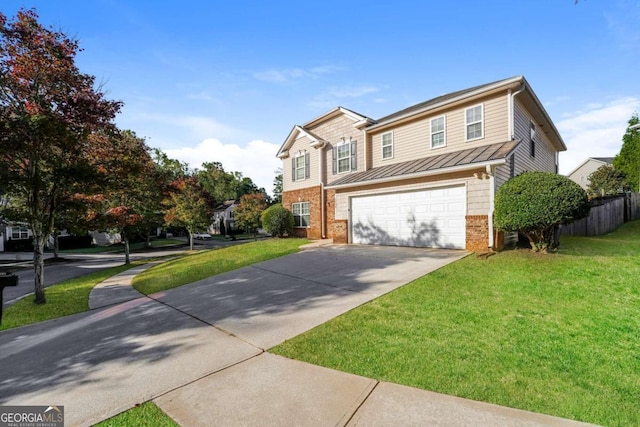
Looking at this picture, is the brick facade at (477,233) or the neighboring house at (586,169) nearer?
the brick facade at (477,233)

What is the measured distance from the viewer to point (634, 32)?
6520mm

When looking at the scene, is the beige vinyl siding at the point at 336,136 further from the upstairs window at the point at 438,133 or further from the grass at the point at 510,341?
the grass at the point at 510,341

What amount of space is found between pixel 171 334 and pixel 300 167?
15.0m

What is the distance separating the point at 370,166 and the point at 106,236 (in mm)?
32225

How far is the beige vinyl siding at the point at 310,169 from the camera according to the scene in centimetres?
1777

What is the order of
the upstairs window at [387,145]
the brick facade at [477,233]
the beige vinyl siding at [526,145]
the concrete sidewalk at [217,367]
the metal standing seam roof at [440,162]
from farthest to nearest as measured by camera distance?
the upstairs window at [387,145]
the beige vinyl siding at [526,145]
the metal standing seam roof at [440,162]
the brick facade at [477,233]
the concrete sidewalk at [217,367]

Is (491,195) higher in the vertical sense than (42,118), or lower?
lower

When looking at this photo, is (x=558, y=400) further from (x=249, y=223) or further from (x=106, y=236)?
(x=106, y=236)

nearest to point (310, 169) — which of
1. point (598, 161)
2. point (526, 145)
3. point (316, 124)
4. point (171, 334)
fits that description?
point (316, 124)

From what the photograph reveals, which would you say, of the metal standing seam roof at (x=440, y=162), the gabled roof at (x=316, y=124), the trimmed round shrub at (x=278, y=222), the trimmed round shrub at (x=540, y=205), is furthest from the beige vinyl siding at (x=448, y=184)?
the trimmed round shrub at (x=278, y=222)

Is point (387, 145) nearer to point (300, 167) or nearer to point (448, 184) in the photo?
point (448, 184)

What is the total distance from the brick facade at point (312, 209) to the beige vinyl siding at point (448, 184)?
10.2 feet

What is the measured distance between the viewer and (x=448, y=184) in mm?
10586

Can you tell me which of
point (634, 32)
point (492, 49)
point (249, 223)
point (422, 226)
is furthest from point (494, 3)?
point (249, 223)
